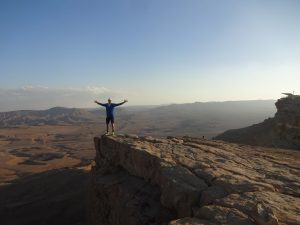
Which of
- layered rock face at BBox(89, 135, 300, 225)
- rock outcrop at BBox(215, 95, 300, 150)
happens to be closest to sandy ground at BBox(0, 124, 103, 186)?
rock outcrop at BBox(215, 95, 300, 150)

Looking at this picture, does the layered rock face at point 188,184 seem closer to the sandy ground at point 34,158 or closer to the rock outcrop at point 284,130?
the rock outcrop at point 284,130

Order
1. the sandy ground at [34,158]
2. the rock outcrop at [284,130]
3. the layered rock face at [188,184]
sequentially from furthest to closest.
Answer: the sandy ground at [34,158] < the rock outcrop at [284,130] < the layered rock face at [188,184]

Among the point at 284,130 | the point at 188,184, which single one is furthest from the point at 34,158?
the point at 188,184

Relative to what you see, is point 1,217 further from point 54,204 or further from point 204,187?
point 204,187

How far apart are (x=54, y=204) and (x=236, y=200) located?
21644mm

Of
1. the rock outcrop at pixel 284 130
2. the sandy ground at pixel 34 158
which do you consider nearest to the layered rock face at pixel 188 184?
the rock outcrop at pixel 284 130

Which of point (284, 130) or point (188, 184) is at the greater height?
point (284, 130)

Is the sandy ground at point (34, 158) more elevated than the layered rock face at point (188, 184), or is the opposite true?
the layered rock face at point (188, 184)

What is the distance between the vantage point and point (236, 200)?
7551 mm

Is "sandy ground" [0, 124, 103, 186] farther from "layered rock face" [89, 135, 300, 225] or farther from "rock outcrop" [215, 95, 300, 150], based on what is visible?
"layered rock face" [89, 135, 300, 225]

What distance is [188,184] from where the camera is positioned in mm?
9078

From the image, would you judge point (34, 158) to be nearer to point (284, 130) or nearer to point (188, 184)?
point (284, 130)

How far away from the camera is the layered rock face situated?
7.13m

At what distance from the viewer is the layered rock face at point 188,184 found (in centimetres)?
713
